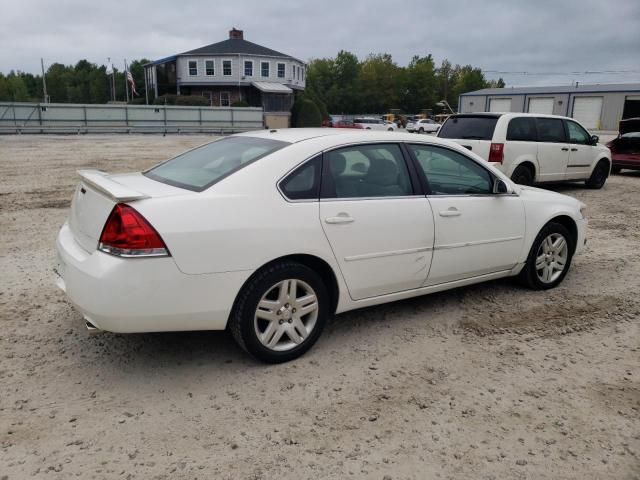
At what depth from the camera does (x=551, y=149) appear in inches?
444

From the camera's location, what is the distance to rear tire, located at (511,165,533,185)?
35.1 ft

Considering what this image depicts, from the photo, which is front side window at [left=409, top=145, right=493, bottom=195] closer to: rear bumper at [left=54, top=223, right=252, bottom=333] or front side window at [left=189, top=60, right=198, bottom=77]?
rear bumper at [left=54, top=223, right=252, bottom=333]

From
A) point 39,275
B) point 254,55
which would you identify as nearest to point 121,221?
point 39,275

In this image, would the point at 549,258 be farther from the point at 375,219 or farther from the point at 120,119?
the point at 120,119

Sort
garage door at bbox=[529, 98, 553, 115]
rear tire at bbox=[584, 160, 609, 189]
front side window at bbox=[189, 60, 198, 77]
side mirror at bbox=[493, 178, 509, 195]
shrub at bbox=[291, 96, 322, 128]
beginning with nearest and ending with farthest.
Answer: side mirror at bbox=[493, 178, 509, 195]
rear tire at bbox=[584, 160, 609, 189]
shrub at bbox=[291, 96, 322, 128]
garage door at bbox=[529, 98, 553, 115]
front side window at bbox=[189, 60, 198, 77]

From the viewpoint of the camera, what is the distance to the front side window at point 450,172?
4.49 meters

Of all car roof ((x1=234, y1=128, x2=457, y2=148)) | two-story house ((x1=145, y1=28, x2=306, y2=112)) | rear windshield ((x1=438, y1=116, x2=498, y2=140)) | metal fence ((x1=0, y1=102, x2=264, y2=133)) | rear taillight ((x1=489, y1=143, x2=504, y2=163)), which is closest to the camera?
car roof ((x1=234, y1=128, x2=457, y2=148))

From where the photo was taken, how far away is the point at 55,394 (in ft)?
11.1

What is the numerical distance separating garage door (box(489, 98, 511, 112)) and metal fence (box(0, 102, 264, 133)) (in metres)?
29.4

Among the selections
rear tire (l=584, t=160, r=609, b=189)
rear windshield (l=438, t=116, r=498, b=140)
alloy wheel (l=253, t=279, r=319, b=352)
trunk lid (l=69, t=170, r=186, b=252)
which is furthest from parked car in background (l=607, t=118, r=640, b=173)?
trunk lid (l=69, t=170, r=186, b=252)

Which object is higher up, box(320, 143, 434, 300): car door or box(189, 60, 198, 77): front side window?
box(189, 60, 198, 77): front side window

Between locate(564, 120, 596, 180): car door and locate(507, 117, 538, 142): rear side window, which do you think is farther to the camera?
locate(564, 120, 596, 180): car door

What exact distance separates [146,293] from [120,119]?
118 ft

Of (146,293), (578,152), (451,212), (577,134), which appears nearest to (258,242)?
(146,293)
